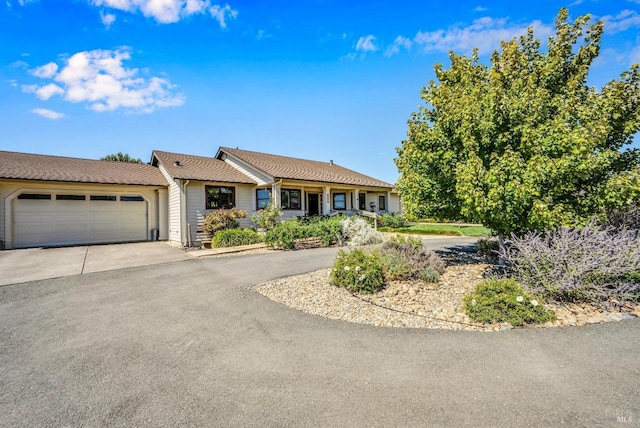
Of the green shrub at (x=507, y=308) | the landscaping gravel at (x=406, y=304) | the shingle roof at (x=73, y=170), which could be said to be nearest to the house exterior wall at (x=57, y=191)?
the shingle roof at (x=73, y=170)

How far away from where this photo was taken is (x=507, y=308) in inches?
193

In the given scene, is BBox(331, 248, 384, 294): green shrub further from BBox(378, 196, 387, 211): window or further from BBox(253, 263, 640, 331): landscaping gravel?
BBox(378, 196, 387, 211): window

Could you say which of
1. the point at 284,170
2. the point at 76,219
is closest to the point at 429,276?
the point at 284,170

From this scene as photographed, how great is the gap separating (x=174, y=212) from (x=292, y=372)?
1555 cm

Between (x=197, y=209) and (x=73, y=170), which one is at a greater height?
(x=73, y=170)

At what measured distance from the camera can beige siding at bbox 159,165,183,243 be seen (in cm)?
1605

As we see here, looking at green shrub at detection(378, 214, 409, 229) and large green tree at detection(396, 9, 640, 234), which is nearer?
large green tree at detection(396, 9, 640, 234)

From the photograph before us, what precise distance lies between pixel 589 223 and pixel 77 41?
17.5 meters

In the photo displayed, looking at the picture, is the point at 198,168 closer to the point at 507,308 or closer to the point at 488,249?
the point at 488,249

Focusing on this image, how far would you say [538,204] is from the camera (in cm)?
618

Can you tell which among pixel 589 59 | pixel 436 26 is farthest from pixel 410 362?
pixel 436 26

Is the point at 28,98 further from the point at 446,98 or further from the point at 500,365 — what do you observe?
the point at 500,365

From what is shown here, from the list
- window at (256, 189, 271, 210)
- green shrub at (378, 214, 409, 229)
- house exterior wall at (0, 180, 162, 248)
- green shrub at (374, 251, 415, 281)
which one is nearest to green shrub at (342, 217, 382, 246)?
green shrub at (374, 251, 415, 281)

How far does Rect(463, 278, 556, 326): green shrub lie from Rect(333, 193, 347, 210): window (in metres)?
19.0
